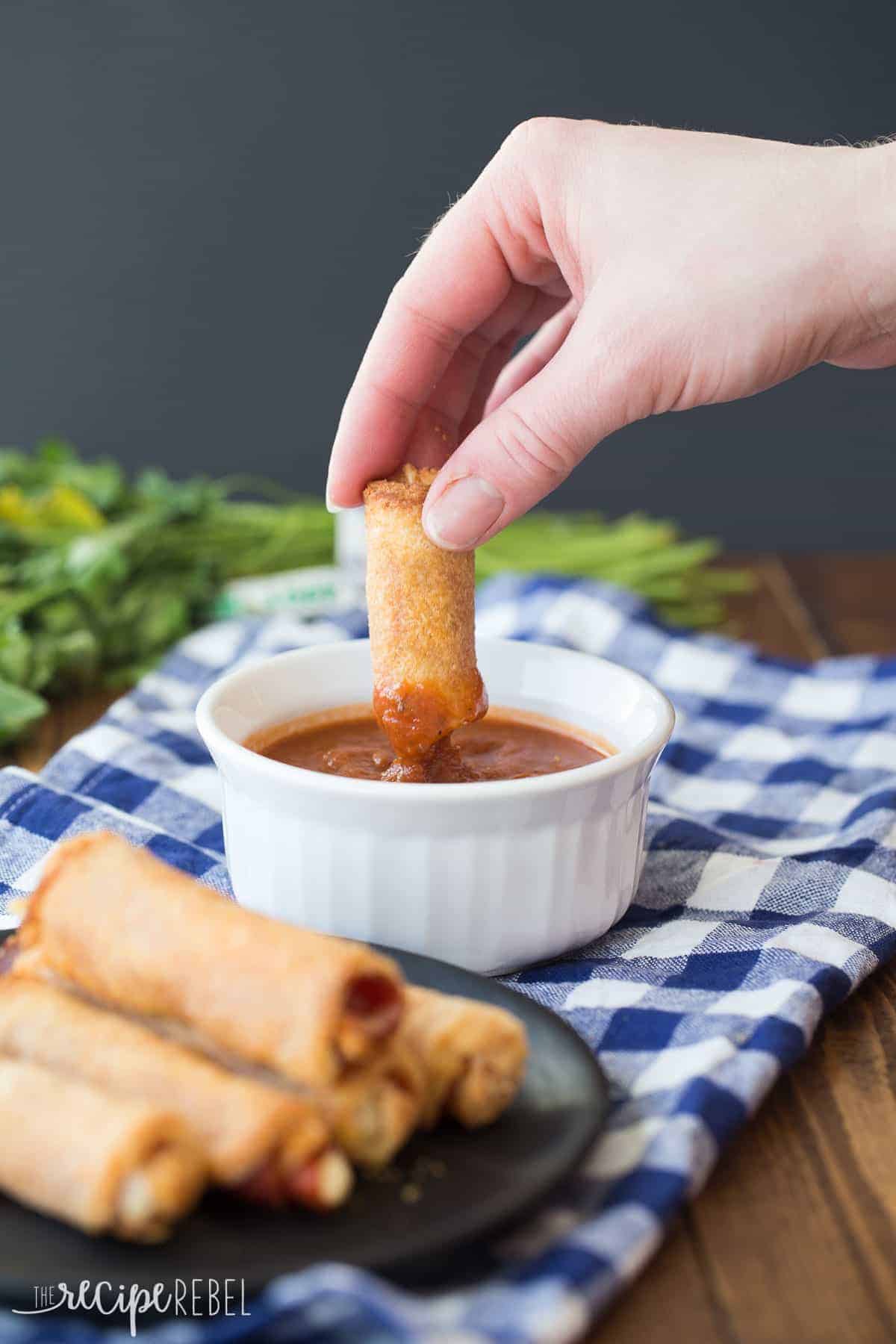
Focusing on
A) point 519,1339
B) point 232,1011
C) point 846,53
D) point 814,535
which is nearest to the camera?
point 519,1339

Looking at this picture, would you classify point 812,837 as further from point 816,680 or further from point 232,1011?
point 232,1011

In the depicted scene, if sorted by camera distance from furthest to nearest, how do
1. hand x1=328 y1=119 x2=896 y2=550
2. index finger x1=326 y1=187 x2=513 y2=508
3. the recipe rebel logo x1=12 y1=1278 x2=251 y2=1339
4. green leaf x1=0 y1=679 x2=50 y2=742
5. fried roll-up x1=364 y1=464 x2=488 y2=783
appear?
green leaf x1=0 y1=679 x2=50 y2=742 < index finger x1=326 y1=187 x2=513 y2=508 < fried roll-up x1=364 y1=464 x2=488 y2=783 < hand x1=328 y1=119 x2=896 y2=550 < the recipe rebel logo x1=12 y1=1278 x2=251 y2=1339

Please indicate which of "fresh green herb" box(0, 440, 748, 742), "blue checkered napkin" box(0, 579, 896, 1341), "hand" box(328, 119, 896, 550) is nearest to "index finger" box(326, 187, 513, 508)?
"hand" box(328, 119, 896, 550)

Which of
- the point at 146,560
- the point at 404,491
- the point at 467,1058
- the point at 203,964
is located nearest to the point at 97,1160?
the point at 203,964

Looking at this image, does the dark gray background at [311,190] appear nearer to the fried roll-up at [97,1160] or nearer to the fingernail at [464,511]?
the fingernail at [464,511]

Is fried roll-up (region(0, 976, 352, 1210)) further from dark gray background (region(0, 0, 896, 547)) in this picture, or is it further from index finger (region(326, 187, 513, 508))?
dark gray background (region(0, 0, 896, 547))

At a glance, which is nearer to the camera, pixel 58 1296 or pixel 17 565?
pixel 58 1296

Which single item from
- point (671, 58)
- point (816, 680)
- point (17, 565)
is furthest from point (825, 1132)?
point (671, 58)

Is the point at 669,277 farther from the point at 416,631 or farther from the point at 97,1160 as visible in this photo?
the point at 97,1160
